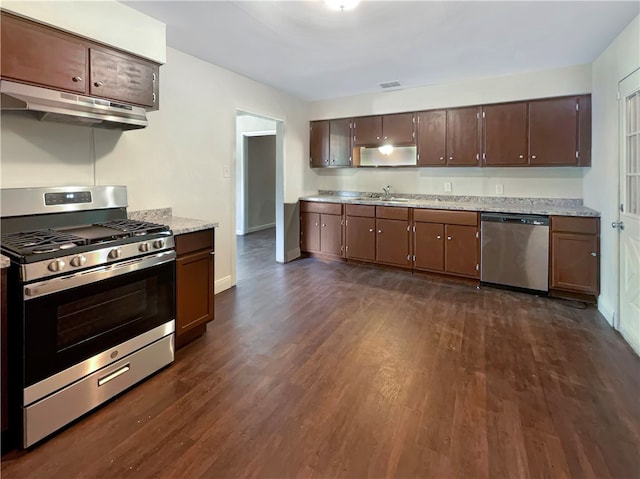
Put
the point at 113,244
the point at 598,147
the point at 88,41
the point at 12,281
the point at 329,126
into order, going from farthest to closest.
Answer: the point at 329,126, the point at 598,147, the point at 88,41, the point at 113,244, the point at 12,281

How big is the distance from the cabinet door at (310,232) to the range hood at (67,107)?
3.14 metres

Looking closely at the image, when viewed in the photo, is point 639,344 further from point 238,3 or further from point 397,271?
point 238,3

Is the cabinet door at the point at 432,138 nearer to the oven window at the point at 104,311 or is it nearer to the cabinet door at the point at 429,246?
the cabinet door at the point at 429,246

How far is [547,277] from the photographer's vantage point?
3.78m

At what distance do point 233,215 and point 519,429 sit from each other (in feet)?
10.7

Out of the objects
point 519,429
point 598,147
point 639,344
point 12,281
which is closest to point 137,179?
point 12,281

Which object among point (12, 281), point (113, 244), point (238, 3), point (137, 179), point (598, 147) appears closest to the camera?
point (12, 281)

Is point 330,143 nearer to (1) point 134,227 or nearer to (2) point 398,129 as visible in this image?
(2) point 398,129

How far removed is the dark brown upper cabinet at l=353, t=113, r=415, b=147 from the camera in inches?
192

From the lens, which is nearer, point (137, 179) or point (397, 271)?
point (137, 179)

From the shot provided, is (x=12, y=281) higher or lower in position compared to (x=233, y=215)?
lower

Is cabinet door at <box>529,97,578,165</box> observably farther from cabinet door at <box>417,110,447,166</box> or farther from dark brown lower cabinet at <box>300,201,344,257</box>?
dark brown lower cabinet at <box>300,201,344,257</box>

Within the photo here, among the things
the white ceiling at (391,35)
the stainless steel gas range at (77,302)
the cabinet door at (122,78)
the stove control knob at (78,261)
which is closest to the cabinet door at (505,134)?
the white ceiling at (391,35)

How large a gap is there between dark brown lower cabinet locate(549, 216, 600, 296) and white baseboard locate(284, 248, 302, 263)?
10.6ft
